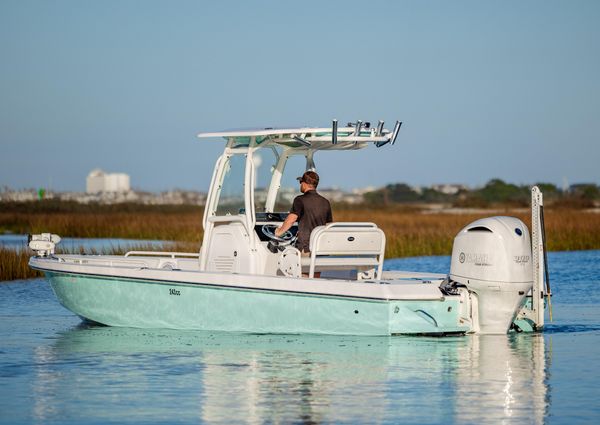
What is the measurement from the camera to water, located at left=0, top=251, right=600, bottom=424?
930cm

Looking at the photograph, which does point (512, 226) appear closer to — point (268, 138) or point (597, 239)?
point (268, 138)

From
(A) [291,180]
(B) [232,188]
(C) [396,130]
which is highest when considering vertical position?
(C) [396,130]

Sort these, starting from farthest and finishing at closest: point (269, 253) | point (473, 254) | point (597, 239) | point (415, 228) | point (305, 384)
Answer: point (415, 228)
point (597, 239)
point (269, 253)
point (473, 254)
point (305, 384)

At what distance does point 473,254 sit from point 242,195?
2923mm

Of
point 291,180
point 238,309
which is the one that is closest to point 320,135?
point 291,180

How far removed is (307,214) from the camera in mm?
13523

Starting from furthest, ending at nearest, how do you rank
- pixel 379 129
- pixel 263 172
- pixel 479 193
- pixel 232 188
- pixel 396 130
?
pixel 479 193, pixel 263 172, pixel 232 188, pixel 379 129, pixel 396 130

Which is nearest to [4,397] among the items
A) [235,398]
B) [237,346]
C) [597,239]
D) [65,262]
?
[235,398]

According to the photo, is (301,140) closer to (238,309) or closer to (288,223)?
(288,223)

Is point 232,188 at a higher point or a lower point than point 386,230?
→ higher

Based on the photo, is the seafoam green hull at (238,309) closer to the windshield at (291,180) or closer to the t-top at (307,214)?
the t-top at (307,214)

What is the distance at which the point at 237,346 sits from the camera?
42.6 feet

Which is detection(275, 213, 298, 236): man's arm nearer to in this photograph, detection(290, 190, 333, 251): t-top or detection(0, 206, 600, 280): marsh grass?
detection(290, 190, 333, 251): t-top

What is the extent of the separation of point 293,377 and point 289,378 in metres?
0.06
